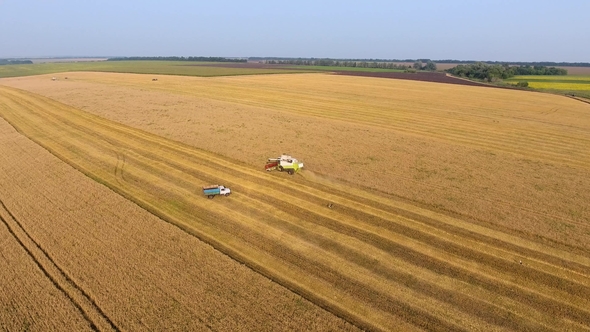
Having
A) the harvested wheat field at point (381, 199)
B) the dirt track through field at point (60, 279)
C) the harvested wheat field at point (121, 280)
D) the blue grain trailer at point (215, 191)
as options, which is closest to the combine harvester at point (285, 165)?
the harvested wheat field at point (381, 199)

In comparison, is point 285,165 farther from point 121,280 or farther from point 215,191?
point 121,280

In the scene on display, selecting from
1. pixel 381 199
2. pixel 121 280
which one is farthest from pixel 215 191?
pixel 381 199

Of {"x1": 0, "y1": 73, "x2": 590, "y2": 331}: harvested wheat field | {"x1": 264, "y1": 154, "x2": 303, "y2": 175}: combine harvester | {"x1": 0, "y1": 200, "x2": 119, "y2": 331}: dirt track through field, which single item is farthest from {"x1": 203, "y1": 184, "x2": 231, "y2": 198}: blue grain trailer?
{"x1": 0, "y1": 200, "x2": 119, "y2": 331}: dirt track through field

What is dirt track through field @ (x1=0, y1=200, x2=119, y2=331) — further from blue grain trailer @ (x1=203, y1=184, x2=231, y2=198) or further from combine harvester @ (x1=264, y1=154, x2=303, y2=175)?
combine harvester @ (x1=264, y1=154, x2=303, y2=175)

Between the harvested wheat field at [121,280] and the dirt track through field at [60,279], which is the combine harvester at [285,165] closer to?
the harvested wheat field at [121,280]

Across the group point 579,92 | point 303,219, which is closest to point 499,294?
point 303,219
